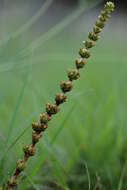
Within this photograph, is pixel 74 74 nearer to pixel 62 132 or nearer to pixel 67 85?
pixel 67 85

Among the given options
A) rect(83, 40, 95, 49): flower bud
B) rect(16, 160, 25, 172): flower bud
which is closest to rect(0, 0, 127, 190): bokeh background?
rect(16, 160, 25, 172): flower bud

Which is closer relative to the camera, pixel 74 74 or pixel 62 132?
pixel 74 74

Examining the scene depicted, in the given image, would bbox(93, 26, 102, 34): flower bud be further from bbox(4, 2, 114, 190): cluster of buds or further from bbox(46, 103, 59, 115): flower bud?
bbox(46, 103, 59, 115): flower bud

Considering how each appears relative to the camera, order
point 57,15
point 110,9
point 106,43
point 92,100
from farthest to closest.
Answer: point 57,15
point 106,43
point 92,100
point 110,9

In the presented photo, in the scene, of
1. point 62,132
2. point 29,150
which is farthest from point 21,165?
point 62,132

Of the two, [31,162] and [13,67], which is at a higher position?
[13,67]

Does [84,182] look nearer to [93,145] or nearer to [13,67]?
[93,145]

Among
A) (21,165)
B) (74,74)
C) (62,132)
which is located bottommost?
(62,132)

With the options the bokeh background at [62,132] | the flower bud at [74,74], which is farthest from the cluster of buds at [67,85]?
the bokeh background at [62,132]

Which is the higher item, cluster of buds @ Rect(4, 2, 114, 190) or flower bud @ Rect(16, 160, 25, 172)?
cluster of buds @ Rect(4, 2, 114, 190)

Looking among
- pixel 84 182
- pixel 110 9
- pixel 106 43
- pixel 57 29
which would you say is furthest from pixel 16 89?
pixel 106 43

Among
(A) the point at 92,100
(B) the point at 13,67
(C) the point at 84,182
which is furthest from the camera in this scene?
(A) the point at 92,100
